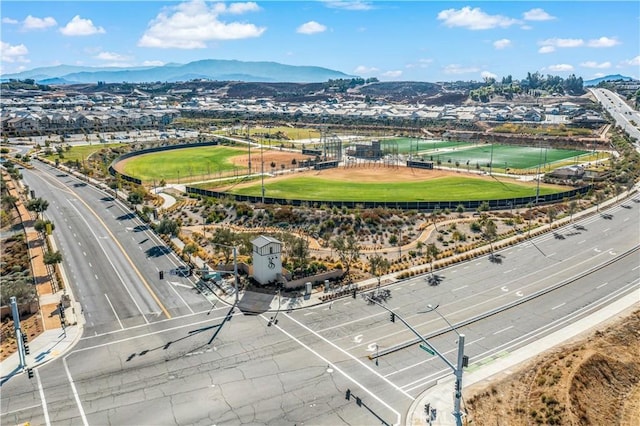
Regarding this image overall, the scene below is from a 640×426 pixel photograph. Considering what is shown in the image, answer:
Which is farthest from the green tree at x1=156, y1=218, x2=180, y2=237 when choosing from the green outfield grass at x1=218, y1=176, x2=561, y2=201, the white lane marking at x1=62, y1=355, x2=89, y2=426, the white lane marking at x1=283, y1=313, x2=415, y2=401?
the green outfield grass at x1=218, y1=176, x2=561, y2=201

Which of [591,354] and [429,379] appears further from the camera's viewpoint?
[591,354]

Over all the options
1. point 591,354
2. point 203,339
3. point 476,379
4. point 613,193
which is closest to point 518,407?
point 476,379

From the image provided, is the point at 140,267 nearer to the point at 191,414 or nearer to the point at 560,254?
the point at 191,414

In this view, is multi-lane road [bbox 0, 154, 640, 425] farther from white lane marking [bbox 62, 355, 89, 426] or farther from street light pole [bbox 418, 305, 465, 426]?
street light pole [bbox 418, 305, 465, 426]

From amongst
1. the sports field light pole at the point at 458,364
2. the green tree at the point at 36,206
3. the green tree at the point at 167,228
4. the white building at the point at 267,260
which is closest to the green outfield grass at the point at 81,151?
the green tree at the point at 36,206

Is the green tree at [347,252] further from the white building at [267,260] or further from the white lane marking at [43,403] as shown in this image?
the white lane marking at [43,403]

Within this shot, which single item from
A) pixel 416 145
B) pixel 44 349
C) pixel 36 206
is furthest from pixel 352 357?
pixel 416 145

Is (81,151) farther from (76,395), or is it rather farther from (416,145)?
(76,395)
